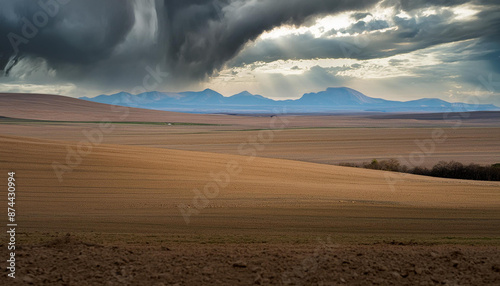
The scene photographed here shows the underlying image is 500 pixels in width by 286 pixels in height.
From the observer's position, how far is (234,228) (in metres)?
10.8

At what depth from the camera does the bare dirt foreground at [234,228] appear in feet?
20.4

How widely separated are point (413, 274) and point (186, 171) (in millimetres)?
17877

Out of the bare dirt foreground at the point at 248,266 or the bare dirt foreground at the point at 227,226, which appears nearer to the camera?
the bare dirt foreground at the point at 248,266

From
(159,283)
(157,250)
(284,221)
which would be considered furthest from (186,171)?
(159,283)

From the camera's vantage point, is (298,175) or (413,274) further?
(298,175)

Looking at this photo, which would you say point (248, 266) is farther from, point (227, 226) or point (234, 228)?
point (227, 226)

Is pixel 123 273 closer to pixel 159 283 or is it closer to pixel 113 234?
pixel 159 283

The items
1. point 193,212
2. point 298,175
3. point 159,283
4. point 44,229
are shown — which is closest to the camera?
point 159,283

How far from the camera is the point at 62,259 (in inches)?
259

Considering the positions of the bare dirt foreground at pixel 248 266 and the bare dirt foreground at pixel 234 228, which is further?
the bare dirt foreground at pixel 234 228

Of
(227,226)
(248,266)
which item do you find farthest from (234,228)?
(248,266)

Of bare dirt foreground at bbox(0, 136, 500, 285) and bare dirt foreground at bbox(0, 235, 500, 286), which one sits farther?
bare dirt foreground at bbox(0, 136, 500, 285)

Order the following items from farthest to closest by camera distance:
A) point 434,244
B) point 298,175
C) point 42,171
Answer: point 298,175
point 42,171
point 434,244

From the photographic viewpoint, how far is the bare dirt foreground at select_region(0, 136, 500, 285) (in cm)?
622
